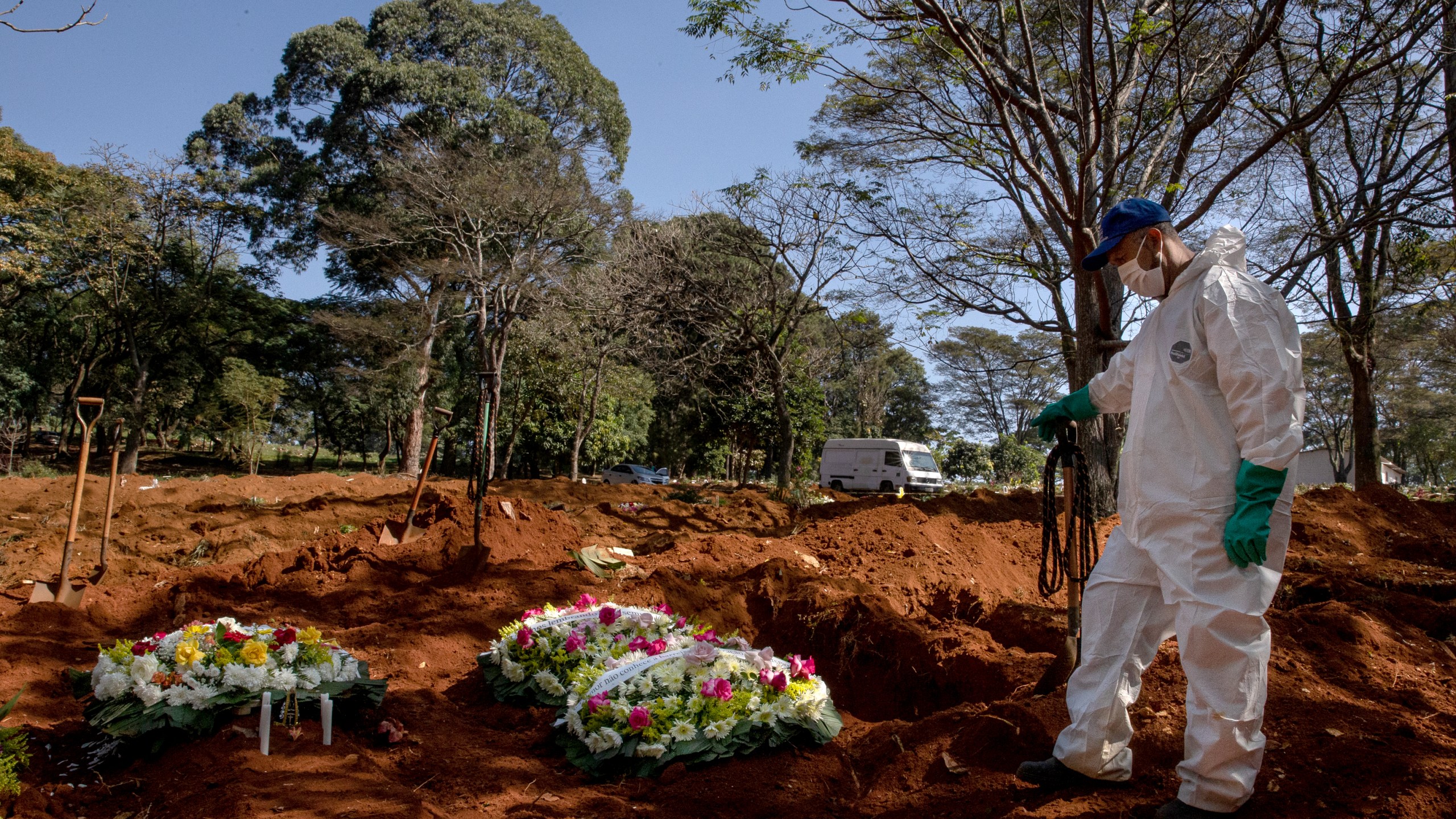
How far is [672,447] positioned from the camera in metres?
29.1

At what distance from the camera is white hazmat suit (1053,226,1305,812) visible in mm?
2139

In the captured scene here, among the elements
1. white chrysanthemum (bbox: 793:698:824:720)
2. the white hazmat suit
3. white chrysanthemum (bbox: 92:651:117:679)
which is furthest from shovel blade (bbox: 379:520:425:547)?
the white hazmat suit

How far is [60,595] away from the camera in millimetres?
4879

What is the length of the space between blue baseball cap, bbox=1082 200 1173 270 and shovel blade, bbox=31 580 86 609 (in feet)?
19.1

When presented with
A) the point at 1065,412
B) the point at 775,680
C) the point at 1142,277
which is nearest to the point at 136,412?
the point at 775,680

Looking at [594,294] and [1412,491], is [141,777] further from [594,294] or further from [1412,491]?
[1412,491]

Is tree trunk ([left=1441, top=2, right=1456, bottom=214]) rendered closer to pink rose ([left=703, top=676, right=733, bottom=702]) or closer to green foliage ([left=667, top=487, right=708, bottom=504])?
pink rose ([left=703, top=676, right=733, bottom=702])

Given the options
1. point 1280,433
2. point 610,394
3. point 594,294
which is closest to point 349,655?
point 1280,433

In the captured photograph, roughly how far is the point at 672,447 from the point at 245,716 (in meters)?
26.1

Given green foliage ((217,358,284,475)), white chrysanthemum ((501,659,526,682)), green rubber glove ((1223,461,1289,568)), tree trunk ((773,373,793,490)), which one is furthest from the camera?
green foliage ((217,358,284,475))

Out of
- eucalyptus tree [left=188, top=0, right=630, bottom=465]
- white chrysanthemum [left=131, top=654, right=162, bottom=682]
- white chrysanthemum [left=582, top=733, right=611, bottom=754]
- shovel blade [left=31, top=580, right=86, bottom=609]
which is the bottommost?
white chrysanthemum [left=582, top=733, right=611, bottom=754]

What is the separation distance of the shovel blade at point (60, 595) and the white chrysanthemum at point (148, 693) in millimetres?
2638

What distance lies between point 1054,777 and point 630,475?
23.7 meters

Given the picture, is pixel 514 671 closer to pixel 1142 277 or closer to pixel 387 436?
pixel 1142 277
